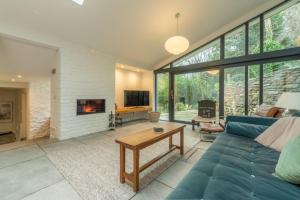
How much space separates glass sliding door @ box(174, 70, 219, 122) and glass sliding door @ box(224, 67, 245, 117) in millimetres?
316

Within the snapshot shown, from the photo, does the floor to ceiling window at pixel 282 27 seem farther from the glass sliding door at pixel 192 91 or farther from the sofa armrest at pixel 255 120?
the sofa armrest at pixel 255 120

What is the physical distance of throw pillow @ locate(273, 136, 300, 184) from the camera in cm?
111

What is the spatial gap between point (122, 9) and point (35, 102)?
5122 mm

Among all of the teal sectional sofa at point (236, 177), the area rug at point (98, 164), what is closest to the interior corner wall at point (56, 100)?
the area rug at point (98, 164)

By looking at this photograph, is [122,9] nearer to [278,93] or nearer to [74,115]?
[74,115]

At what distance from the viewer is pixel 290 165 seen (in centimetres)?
117

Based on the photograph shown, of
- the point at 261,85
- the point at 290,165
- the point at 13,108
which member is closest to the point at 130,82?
the point at 261,85

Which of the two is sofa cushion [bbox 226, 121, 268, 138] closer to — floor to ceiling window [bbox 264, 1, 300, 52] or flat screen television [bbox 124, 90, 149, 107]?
floor to ceiling window [bbox 264, 1, 300, 52]

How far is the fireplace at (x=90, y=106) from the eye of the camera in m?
4.05

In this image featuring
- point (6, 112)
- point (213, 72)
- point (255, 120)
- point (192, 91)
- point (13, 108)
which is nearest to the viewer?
point (255, 120)

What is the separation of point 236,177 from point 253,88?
4.14 meters

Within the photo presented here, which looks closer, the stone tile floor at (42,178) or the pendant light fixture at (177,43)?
the stone tile floor at (42,178)

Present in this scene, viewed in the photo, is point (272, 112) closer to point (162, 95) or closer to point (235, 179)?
point (235, 179)

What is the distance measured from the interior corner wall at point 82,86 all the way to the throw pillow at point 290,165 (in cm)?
413
